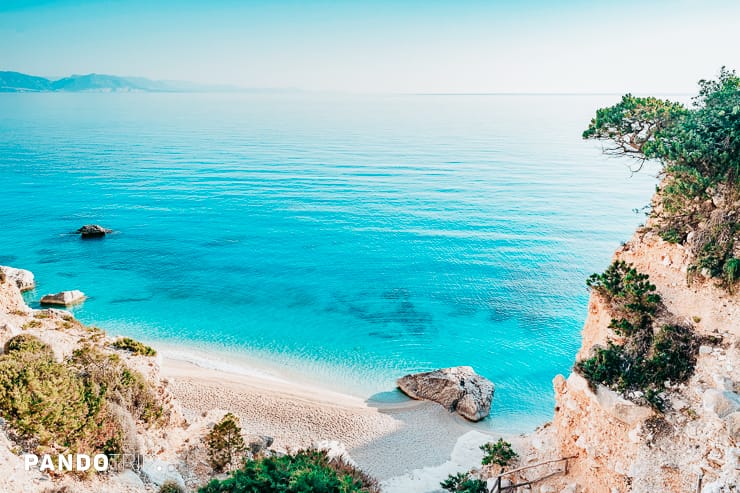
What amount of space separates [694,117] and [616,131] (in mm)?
3121

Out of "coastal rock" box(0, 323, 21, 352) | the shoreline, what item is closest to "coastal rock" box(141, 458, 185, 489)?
the shoreline

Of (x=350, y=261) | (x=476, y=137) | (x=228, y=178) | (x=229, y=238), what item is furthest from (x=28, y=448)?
(x=476, y=137)

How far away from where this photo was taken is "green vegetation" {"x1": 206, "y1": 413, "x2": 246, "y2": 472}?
60.7ft

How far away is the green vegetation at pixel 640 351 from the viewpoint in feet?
47.7

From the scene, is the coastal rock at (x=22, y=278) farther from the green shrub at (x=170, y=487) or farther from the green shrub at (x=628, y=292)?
the green shrub at (x=628, y=292)

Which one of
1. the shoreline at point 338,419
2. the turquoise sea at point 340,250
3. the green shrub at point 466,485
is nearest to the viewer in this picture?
the green shrub at point 466,485

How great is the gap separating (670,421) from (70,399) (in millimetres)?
18759

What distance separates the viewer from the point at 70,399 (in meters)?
16.2

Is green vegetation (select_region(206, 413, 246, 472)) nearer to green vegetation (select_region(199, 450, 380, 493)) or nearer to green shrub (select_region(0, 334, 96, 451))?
green shrub (select_region(0, 334, 96, 451))

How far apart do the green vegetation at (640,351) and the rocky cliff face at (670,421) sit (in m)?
0.33

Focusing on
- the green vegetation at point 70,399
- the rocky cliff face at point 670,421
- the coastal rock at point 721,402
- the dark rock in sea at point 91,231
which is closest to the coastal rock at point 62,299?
the dark rock in sea at point 91,231

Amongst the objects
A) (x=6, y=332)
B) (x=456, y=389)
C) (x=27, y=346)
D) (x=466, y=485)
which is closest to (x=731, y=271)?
(x=466, y=485)

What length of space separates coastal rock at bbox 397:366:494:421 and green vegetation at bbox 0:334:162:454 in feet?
48.0

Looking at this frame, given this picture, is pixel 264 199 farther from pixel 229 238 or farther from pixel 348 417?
pixel 348 417
